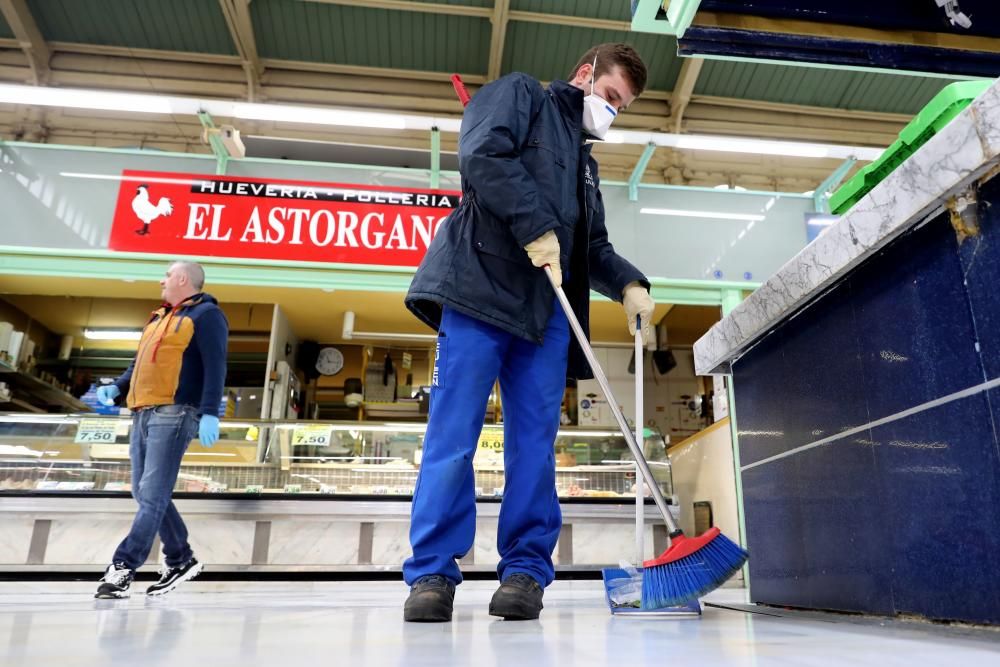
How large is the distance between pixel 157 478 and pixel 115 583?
0.44m

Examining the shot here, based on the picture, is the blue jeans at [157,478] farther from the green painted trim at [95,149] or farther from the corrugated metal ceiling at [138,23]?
the corrugated metal ceiling at [138,23]

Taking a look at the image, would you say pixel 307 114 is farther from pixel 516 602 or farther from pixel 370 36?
pixel 516 602

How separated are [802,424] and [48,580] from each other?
426 centimetres

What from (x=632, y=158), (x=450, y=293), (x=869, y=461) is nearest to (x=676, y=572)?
(x=869, y=461)

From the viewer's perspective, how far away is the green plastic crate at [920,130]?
4.34ft

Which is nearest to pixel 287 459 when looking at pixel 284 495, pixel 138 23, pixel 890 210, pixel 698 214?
pixel 284 495

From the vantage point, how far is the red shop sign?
5035 millimetres

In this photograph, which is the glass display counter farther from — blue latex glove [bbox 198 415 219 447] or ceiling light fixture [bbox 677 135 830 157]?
ceiling light fixture [bbox 677 135 830 157]

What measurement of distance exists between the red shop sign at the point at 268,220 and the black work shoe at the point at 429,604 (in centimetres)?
385

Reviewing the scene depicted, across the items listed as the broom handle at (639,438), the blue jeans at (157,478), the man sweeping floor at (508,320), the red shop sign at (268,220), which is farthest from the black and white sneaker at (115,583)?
the red shop sign at (268,220)

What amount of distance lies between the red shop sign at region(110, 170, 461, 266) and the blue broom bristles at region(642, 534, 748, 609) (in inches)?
156

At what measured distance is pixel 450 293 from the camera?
1689mm

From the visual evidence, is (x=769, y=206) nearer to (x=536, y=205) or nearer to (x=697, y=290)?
(x=697, y=290)

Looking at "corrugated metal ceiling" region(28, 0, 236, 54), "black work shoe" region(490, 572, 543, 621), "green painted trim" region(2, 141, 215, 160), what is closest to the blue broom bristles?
"black work shoe" region(490, 572, 543, 621)
